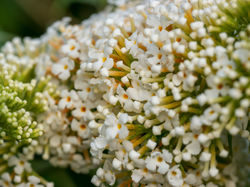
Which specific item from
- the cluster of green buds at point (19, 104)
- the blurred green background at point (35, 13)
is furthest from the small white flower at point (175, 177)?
the blurred green background at point (35, 13)

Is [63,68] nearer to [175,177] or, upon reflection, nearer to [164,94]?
[164,94]

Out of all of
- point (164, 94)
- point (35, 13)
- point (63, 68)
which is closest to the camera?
point (164, 94)

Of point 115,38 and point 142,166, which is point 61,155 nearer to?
point 142,166

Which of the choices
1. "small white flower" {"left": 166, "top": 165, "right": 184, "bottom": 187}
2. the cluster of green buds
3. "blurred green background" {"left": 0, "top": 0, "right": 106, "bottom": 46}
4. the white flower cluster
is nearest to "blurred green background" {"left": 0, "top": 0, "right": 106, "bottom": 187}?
"blurred green background" {"left": 0, "top": 0, "right": 106, "bottom": 46}

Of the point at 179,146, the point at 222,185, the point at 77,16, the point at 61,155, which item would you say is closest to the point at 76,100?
the point at 61,155

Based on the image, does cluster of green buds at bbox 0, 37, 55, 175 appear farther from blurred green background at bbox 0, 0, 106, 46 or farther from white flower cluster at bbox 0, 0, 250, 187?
blurred green background at bbox 0, 0, 106, 46

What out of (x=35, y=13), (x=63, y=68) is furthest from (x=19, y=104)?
(x=35, y=13)
